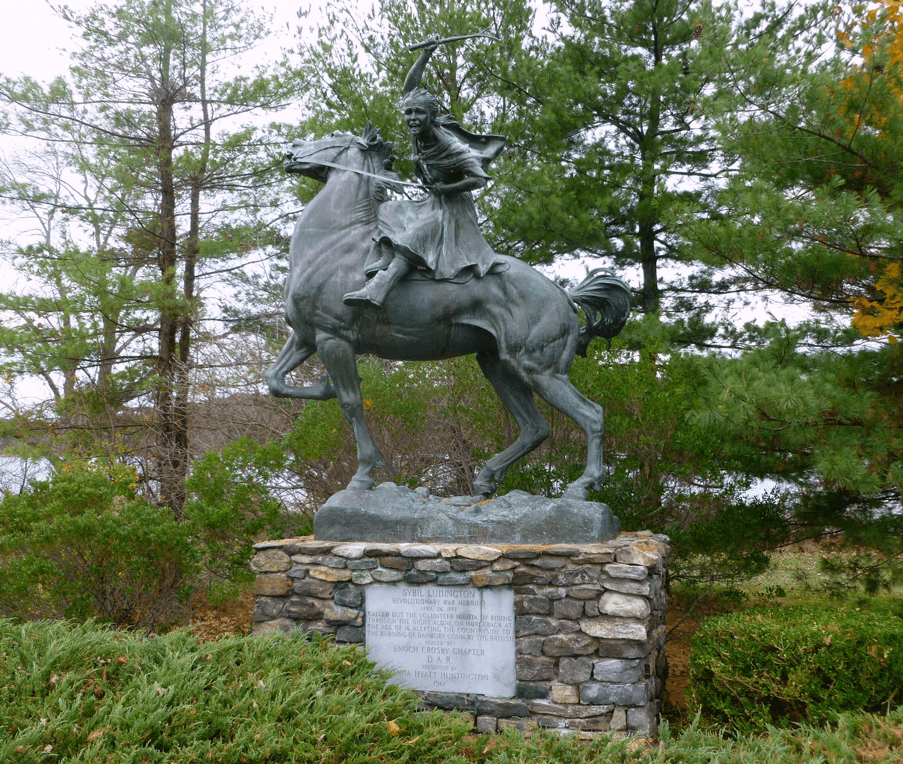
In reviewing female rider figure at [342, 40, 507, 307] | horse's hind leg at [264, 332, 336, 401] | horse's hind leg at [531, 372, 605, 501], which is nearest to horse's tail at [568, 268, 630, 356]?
horse's hind leg at [531, 372, 605, 501]

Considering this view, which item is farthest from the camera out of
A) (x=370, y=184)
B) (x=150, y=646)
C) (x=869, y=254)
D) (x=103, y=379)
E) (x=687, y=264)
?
(x=103, y=379)

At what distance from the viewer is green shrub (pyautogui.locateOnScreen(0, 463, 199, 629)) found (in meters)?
6.30

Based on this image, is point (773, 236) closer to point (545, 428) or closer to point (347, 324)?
point (545, 428)

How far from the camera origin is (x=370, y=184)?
5.30 m

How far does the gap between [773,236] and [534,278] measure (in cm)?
211

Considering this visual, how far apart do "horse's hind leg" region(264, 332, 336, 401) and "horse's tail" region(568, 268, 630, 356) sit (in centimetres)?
181

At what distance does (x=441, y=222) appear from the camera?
5.09m

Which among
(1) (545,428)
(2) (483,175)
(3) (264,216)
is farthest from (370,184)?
(3) (264,216)

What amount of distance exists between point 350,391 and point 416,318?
0.69m

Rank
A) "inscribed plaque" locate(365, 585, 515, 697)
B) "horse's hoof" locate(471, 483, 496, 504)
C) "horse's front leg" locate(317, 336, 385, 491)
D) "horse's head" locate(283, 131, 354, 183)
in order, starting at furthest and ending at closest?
"horse's hoof" locate(471, 483, 496, 504) < "horse's head" locate(283, 131, 354, 183) < "horse's front leg" locate(317, 336, 385, 491) < "inscribed plaque" locate(365, 585, 515, 697)

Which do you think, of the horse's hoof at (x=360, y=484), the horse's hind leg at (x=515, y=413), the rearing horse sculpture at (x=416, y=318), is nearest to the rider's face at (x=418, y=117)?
the rearing horse sculpture at (x=416, y=318)

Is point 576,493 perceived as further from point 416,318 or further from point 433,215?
point 433,215

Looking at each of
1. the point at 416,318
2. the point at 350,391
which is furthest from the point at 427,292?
the point at 350,391

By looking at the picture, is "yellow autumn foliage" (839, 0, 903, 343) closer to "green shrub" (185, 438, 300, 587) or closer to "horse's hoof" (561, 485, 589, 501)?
"horse's hoof" (561, 485, 589, 501)
